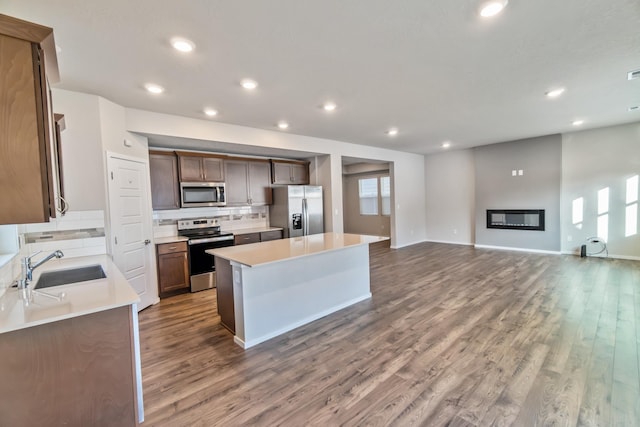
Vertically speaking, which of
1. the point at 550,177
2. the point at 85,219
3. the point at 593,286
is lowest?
the point at 593,286

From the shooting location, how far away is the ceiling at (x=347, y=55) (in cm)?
187

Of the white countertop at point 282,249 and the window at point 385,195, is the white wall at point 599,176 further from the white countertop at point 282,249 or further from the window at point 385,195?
the white countertop at point 282,249

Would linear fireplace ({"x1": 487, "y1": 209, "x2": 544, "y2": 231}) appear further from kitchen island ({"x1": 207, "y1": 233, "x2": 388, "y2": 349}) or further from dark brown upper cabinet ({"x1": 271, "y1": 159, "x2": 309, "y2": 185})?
kitchen island ({"x1": 207, "y1": 233, "x2": 388, "y2": 349})

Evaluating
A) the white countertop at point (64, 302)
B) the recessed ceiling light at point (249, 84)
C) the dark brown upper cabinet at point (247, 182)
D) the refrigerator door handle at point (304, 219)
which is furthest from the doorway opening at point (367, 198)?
the white countertop at point (64, 302)

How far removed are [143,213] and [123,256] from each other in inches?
25.3

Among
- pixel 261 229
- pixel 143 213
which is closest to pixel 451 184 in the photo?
pixel 261 229

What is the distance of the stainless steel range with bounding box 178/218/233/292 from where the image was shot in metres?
4.42

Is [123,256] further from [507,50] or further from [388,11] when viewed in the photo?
[507,50]

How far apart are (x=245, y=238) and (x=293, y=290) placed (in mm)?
2180

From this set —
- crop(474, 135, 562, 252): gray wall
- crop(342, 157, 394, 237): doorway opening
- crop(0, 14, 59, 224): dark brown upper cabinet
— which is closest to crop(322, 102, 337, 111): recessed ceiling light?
crop(0, 14, 59, 224): dark brown upper cabinet

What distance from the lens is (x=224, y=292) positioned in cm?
316

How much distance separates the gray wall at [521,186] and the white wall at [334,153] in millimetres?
1610

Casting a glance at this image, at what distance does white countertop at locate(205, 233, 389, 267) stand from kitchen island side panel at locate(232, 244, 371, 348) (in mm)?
100

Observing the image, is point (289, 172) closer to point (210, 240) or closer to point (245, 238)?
point (245, 238)
